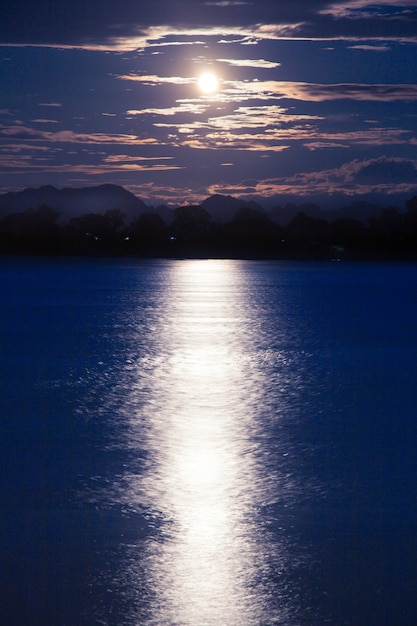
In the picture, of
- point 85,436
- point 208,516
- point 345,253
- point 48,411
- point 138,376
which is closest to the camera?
point 208,516

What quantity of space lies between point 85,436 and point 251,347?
899cm

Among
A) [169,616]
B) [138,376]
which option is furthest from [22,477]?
[138,376]

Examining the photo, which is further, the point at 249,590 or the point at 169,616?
the point at 249,590

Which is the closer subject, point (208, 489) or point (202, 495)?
point (202, 495)

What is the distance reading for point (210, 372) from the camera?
547 inches

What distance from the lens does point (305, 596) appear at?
15.5ft

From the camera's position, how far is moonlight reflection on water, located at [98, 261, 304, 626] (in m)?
4.68

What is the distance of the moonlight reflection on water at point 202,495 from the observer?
4.68 m

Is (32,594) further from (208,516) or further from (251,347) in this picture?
(251,347)

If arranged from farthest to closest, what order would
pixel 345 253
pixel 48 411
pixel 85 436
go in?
1. pixel 345 253
2. pixel 48 411
3. pixel 85 436

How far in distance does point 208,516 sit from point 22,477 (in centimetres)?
180

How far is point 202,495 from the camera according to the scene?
661 cm

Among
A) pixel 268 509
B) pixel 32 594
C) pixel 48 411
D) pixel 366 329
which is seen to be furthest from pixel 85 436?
pixel 366 329

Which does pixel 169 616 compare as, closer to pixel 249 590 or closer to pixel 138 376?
pixel 249 590
